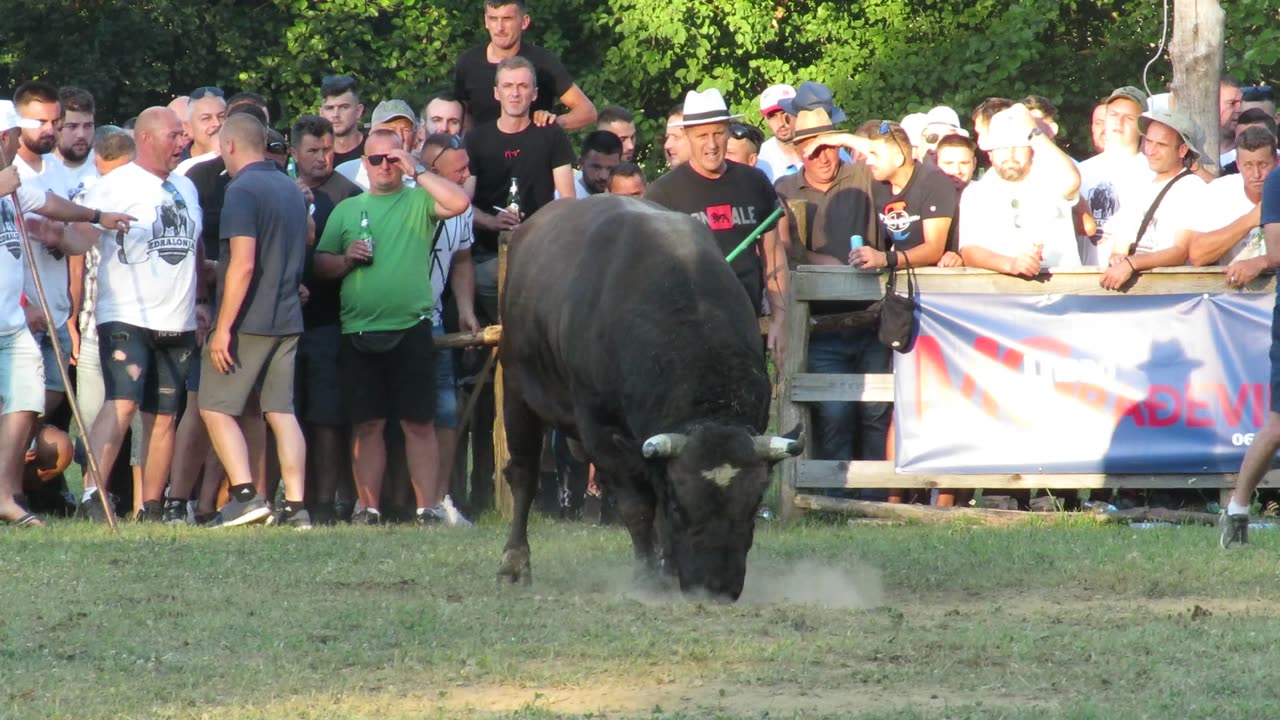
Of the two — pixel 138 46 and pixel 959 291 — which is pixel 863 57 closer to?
pixel 138 46

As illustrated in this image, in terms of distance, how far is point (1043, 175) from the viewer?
12055 millimetres

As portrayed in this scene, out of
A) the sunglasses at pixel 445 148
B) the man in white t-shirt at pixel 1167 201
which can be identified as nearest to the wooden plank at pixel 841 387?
the man in white t-shirt at pixel 1167 201

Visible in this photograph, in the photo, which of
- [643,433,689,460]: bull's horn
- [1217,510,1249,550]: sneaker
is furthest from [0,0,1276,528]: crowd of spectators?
[643,433,689,460]: bull's horn

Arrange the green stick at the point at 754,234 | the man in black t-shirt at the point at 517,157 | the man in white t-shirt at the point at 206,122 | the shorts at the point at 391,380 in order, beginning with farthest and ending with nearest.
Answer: the man in white t-shirt at the point at 206,122
the man in black t-shirt at the point at 517,157
the shorts at the point at 391,380
the green stick at the point at 754,234

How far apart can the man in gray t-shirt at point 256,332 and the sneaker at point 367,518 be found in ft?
1.45

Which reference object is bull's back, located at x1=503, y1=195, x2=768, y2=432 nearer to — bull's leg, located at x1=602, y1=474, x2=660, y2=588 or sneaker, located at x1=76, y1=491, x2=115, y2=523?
bull's leg, located at x1=602, y1=474, x2=660, y2=588

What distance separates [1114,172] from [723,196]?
2.86m

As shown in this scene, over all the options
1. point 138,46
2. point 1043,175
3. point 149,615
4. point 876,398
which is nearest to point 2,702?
point 149,615

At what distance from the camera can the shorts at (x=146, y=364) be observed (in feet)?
38.6

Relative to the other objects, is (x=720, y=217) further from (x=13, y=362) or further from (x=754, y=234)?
(x=13, y=362)

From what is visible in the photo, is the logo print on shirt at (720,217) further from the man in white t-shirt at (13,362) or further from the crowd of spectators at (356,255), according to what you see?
the man in white t-shirt at (13,362)

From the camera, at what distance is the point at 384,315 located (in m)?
11.8

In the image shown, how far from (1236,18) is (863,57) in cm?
A: 507

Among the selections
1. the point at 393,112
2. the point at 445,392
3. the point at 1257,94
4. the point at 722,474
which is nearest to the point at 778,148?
the point at 393,112
